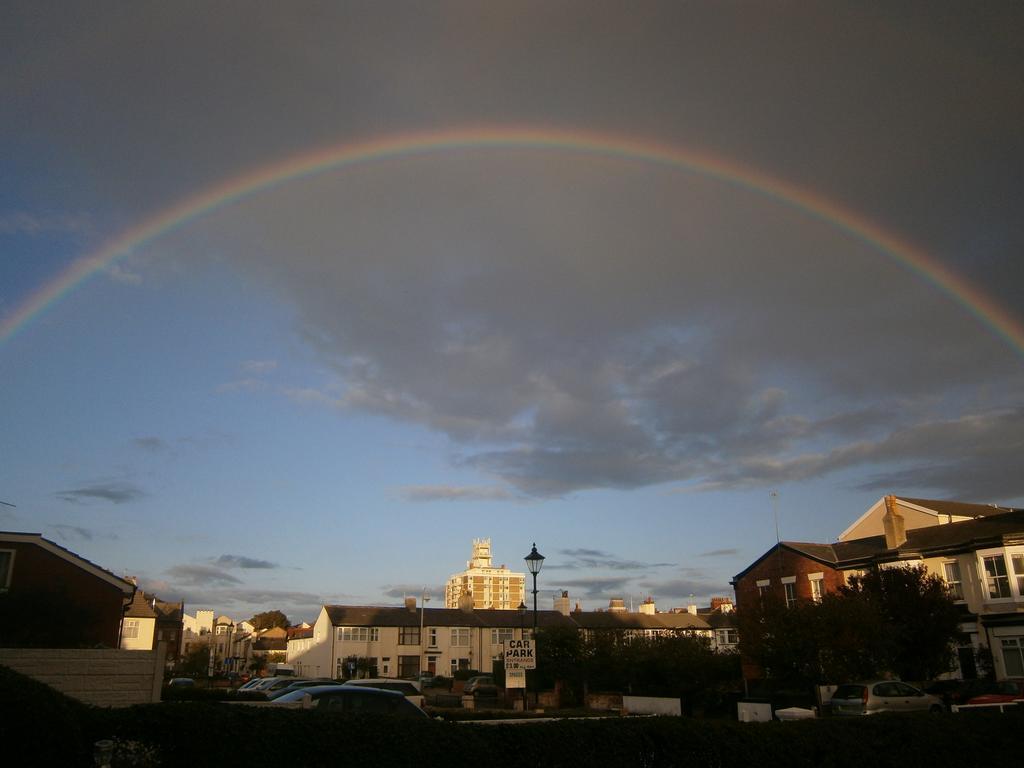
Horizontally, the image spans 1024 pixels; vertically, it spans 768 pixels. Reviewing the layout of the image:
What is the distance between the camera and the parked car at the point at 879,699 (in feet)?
88.3

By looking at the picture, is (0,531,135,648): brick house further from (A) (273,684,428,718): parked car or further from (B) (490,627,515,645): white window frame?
(B) (490,627,515,645): white window frame

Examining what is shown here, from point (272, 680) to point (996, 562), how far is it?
3623cm

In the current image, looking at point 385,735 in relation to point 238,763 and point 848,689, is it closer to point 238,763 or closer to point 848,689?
point 238,763

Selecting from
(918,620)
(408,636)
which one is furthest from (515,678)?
(408,636)

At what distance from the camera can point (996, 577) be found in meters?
40.6

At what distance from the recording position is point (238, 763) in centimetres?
967

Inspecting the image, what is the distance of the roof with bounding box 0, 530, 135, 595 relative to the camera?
1463 inches

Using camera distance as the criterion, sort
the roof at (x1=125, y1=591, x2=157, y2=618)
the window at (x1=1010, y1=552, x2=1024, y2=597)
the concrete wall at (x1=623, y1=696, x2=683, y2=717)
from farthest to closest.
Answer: the roof at (x1=125, y1=591, x2=157, y2=618) → the window at (x1=1010, y1=552, x2=1024, y2=597) → the concrete wall at (x1=623, y1=696, x2=683, y2=717)

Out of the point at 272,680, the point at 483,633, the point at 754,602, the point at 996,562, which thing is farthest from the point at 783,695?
the point at 483,633

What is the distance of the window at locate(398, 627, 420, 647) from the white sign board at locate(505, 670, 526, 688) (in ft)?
231

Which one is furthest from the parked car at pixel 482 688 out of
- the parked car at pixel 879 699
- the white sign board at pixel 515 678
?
the white sign board at pixel 515 678

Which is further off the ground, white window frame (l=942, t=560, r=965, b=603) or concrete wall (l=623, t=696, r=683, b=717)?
white window frame (l=942, t=560, r=965, b=603)

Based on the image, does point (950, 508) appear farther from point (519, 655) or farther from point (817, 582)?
point (519, 655)

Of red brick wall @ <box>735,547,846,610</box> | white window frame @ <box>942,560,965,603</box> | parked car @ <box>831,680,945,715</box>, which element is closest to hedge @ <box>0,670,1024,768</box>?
parked car @ <box>831,680,945,715</box>
